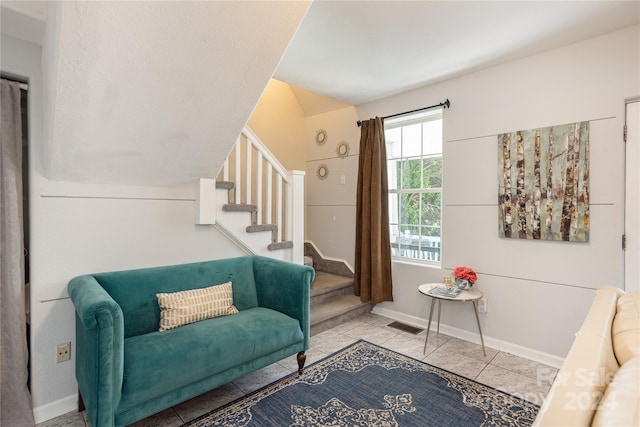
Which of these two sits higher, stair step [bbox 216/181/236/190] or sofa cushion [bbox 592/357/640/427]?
stair step [bbox 216/181/236/190]

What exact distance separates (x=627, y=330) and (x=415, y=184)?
2.75 meters

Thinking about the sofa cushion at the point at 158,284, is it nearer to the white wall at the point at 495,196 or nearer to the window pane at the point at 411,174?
the white wall at the point at 495,196

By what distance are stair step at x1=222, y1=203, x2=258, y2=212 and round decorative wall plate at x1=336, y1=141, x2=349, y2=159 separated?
1.63 m

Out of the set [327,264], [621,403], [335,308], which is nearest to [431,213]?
[335,308]

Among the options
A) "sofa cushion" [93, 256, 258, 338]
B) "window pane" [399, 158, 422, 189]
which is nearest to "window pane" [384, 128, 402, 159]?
"window pane" [399, 158, 422, 189]

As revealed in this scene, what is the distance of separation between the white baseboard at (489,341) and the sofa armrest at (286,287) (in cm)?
148

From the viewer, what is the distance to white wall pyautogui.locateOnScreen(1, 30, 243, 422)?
201 cm

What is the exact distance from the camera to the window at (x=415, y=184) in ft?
11.4

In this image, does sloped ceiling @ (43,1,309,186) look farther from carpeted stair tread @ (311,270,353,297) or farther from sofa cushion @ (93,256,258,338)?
carpeted stair tread @ (311,270,353,297)

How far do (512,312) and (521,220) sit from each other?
0.84 metres

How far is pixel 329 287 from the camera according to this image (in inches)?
148

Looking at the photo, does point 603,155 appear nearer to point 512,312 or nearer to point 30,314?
point 512,312

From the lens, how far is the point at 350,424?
192 cm

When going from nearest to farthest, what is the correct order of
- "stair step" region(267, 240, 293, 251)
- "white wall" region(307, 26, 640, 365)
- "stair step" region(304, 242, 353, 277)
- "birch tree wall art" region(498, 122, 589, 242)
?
"white wall" region(307, 26, 640, 365)
"birch tree wall art" region(498, 122, 589, 242)
"stair step" region(267, 240, 293, 251)
"stair step" region(304, 242, 353, 277)
